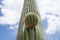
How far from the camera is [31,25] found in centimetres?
440

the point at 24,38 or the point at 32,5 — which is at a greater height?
the point at 32,5

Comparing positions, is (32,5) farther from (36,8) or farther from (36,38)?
(36,38)

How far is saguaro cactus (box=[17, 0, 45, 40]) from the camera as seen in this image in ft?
14.3

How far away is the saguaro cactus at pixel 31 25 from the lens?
4359 millimetres

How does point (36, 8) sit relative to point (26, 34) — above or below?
above

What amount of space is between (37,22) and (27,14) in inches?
10.9

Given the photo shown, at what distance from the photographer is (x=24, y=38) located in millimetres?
4391

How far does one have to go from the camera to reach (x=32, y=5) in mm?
4531

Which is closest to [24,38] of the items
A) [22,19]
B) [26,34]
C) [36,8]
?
[26,34]

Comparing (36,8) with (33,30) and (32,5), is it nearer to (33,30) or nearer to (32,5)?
(32,5)

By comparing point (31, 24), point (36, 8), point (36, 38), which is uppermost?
point (36, 8)

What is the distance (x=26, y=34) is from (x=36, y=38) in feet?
0.78

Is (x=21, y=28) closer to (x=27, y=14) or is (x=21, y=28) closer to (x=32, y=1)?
(x=27, y=14)

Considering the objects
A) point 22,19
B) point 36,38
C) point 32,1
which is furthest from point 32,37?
point 32,1
